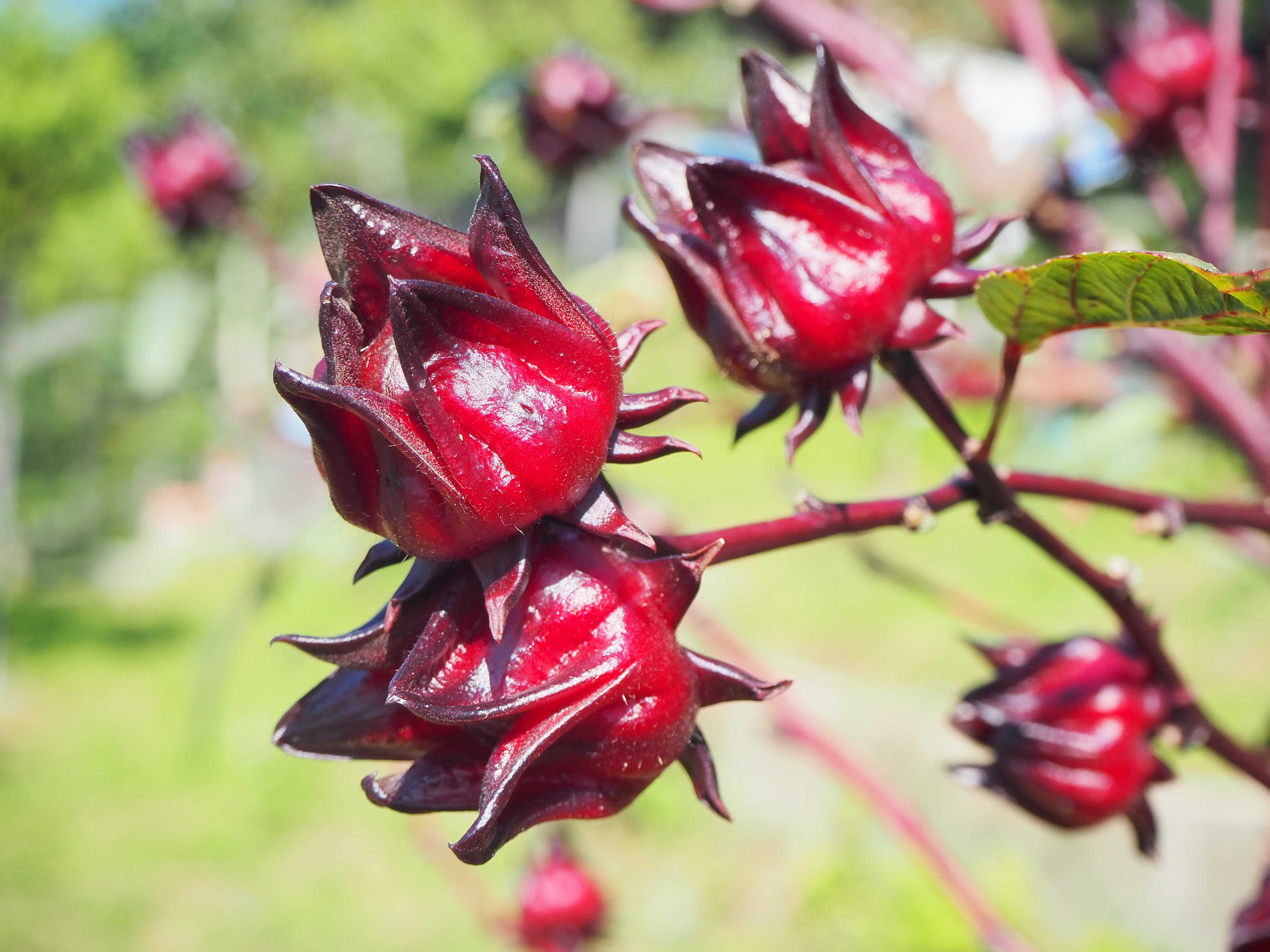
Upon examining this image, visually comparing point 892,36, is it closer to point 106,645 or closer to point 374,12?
point 106,645

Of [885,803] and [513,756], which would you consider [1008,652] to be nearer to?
[885,803]

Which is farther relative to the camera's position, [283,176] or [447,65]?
[447,65]

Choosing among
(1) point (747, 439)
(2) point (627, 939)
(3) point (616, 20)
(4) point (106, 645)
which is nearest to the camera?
(2) point (627, 939)

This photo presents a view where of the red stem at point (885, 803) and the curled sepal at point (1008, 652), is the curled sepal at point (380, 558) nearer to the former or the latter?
the curled sepal at point (1008, 652)

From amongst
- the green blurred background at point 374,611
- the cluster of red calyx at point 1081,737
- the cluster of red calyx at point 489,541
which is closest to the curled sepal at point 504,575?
the cluster of red calyx at point 489,541

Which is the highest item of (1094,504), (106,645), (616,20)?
(1094,504)

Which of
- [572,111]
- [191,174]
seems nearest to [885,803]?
[572,111]

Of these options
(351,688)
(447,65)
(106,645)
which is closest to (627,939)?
(351,688)
